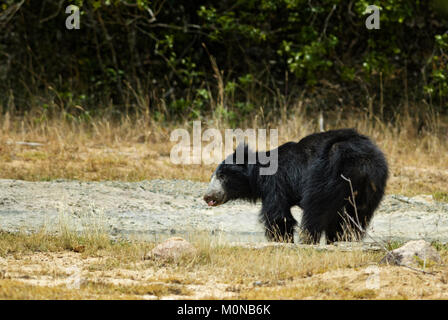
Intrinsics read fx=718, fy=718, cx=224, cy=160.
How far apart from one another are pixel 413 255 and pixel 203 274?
1.79 metres

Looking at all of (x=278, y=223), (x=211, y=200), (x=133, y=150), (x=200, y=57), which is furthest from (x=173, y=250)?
(x=200, y=57)

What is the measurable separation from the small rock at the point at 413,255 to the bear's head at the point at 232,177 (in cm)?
258

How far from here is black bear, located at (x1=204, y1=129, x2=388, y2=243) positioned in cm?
729

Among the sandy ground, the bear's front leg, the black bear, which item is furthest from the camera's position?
the sandy ground

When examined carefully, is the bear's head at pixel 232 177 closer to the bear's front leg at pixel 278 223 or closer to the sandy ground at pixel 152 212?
the sandy ground at pixel 152 212

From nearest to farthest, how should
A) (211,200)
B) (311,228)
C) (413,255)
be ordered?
1. (413,255)
2. (311,228)
3. (211,200)

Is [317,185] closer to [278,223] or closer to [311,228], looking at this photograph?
[311,228]

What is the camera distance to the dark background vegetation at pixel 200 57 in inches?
621

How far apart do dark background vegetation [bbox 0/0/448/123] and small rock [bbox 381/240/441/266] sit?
30.2ft

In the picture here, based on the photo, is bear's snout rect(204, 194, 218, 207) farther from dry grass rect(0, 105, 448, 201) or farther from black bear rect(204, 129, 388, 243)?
dry grass rect(0, 105, 448, 201)

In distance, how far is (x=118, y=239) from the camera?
25.1ft

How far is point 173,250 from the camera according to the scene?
21.4 feet

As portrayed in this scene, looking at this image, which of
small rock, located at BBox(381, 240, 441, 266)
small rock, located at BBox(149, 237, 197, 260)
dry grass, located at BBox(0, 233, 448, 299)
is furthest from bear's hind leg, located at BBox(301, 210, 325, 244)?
small rock, located at BBox(149, 237, 197, 260)

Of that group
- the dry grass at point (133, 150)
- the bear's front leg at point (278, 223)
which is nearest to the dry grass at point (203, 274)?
the bear's front leg at point (278, 223)
